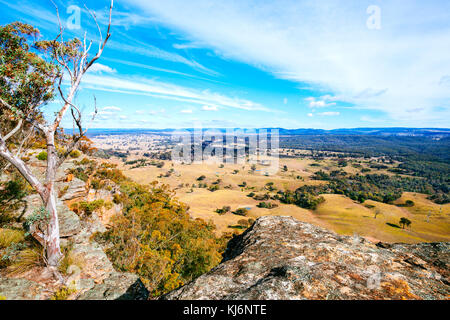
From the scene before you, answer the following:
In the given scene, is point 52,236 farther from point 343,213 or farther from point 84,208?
point 343,213

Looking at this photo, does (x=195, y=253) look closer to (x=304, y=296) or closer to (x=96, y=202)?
(x=96, y=202)

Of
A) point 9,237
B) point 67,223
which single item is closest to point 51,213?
point 9,237

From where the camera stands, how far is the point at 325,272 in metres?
3.50

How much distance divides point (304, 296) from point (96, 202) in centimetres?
1606

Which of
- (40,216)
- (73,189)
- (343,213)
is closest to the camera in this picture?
(40,216)

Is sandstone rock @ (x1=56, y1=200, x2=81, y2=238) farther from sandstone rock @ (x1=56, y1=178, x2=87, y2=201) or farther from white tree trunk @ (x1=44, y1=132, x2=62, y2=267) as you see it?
sandstone rock @ (x1=56, y1=178, x2=87, y2=201)

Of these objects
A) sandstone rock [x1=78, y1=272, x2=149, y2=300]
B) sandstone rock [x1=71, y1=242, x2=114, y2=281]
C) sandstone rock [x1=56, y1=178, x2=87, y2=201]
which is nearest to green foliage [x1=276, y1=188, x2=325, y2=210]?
sandstone rock [x1=56, y1=178, x2=87, y2=201]

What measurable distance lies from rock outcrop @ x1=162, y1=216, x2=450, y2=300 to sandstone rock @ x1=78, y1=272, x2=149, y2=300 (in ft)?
16.4

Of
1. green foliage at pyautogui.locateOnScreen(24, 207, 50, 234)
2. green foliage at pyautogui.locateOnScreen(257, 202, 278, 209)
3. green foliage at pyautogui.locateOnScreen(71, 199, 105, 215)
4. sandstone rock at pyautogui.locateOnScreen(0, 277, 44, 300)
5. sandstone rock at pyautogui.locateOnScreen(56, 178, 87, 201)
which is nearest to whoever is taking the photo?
sandstone rock at pyautogui.locateOnScreen(0, 277, 44, 300)

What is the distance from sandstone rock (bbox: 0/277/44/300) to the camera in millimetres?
5707

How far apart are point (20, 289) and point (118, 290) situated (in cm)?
277

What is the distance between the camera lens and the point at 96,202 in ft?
48.1

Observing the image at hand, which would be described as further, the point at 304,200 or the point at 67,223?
the point at 304,200
